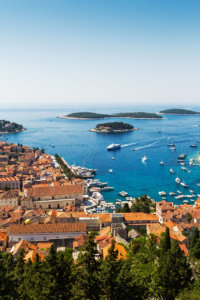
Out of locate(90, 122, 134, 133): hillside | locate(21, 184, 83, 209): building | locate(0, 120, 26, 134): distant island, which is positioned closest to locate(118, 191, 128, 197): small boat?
locate(21, 184, 83, 209): building

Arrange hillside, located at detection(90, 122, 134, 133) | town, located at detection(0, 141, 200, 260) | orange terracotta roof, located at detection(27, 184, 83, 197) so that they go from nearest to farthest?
town, located at detection(0, 141, 200, 260) < orange terracotta roof, located at detection(27, 184, 83, 197) < hillside, located at detection(90, 122, 134, 133)

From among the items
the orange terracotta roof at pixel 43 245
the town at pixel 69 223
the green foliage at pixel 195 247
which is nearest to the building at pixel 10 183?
the town at pixel 69 223

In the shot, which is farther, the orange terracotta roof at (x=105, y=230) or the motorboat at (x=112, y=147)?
the motorboat at (x=112, y=147)

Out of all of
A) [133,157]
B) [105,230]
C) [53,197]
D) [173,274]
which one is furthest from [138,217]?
[133,157]

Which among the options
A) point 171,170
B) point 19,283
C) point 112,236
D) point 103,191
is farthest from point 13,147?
point 19,283

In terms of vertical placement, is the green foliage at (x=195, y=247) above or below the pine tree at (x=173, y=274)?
below

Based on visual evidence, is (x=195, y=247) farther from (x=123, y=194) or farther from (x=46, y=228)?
(x=123, y=194)

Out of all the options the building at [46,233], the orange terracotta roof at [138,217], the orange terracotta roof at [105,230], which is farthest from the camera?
the orange terracotta roof at [138,217]

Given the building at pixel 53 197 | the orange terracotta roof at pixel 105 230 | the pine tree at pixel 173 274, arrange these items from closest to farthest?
the pine tree at pixel 173 274 → the orange terracotta roof at pixel 105 230 → the building at pixel 53 197

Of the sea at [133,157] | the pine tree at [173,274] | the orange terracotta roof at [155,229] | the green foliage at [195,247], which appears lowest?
the sea at [133,157]

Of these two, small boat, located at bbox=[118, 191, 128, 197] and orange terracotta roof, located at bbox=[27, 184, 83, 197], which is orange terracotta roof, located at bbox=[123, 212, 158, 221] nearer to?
orange terracotta roof, located at bbox=[27, 184, 83, 197]

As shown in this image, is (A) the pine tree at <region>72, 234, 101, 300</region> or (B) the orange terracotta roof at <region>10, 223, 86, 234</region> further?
A: (B) the orange terracotta roof at <region>10, 223, 86, 234</region>

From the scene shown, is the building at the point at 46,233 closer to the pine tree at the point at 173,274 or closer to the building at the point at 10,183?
the pine tree at the point at 173,274
